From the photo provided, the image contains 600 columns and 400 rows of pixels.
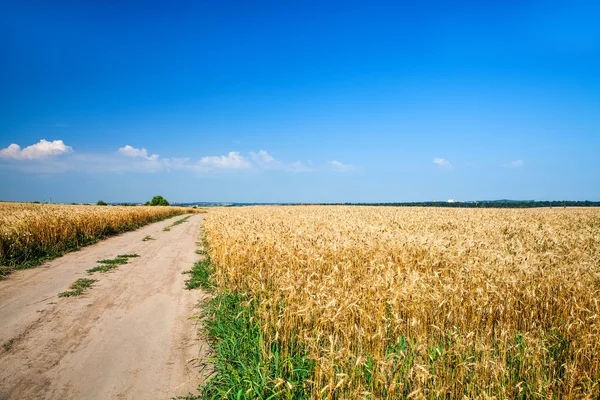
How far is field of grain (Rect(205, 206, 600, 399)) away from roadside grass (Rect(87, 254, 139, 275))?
5037 mm

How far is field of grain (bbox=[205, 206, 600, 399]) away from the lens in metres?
3.28

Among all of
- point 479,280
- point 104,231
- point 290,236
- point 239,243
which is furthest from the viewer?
point 104,231

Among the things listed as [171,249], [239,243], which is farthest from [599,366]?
[171,249]

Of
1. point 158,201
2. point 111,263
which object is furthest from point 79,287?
point 158,201

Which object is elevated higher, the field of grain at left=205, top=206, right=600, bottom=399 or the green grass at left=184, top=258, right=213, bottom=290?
the field of grain at left=205, top=206, right=600, bottom=399

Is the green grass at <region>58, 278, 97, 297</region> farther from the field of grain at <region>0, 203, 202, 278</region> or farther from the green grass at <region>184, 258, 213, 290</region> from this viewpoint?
the field of grain at <region>0, 203, 202, 278</region>

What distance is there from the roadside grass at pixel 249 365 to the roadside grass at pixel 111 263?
6629 mm

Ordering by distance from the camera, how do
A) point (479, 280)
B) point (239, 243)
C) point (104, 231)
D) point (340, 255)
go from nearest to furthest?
1. point (479, 280)
2. point (340, 255)
3. point (239, 243)
4. point (104, 231)

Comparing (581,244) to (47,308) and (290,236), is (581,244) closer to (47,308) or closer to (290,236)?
(290,236)

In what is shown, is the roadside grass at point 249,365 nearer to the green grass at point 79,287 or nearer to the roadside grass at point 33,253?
the green grass at point 79,287

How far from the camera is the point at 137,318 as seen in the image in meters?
6.24

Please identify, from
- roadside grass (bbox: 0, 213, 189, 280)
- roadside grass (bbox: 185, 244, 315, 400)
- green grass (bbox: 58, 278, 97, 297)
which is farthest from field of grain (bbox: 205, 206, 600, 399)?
roadside grass (bbox: 0, 213, 189, 280)

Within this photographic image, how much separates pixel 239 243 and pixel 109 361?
451cm

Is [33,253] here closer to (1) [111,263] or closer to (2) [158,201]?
(1) [111,263]
